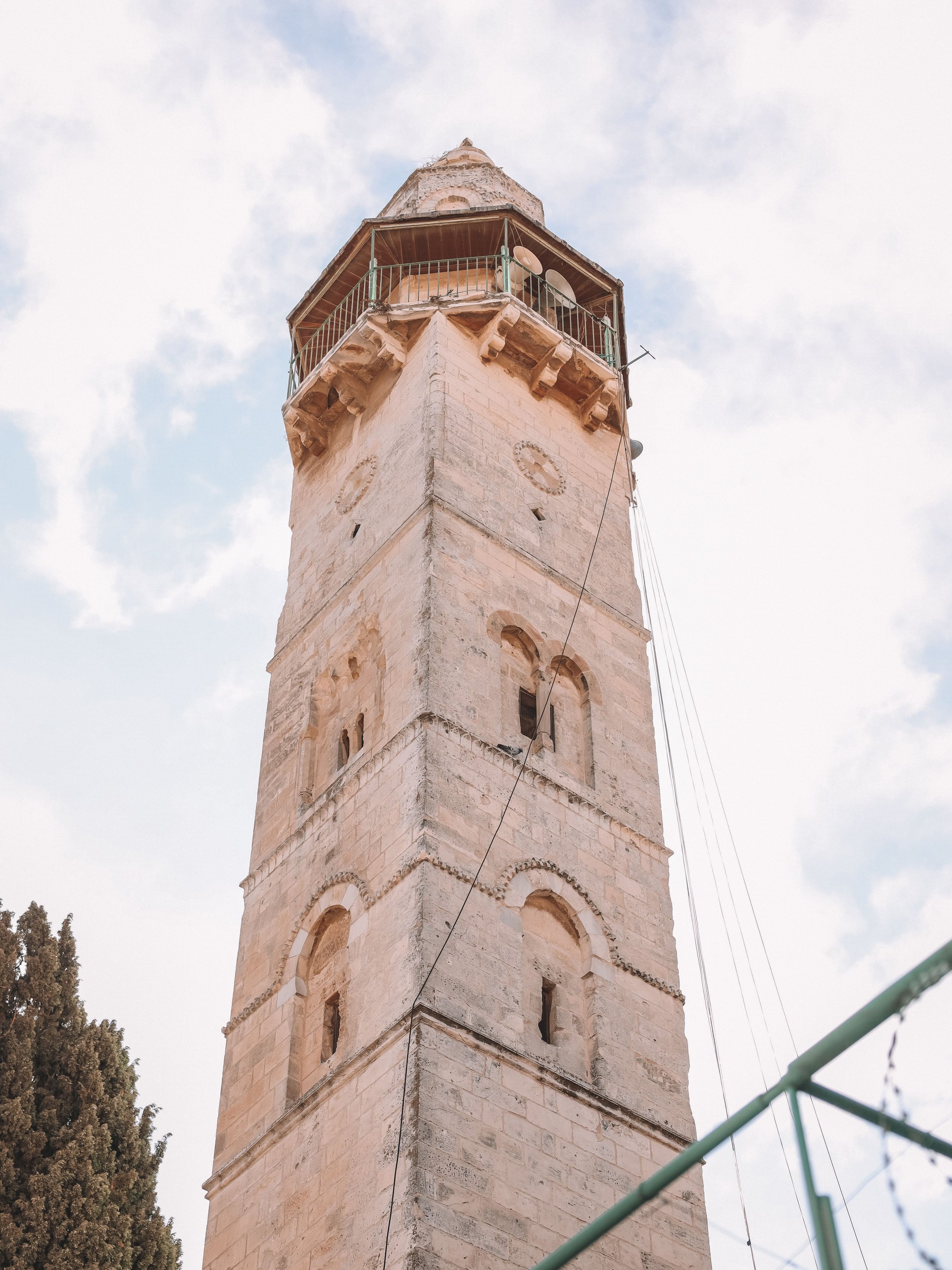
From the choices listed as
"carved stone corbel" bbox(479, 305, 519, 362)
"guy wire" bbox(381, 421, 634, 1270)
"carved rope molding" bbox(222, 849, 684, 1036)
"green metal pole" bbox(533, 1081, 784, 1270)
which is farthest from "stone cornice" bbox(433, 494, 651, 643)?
"green metal pole" bbox(533, 1081, 784, 1270)

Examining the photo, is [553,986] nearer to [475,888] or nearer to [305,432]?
[475,888]

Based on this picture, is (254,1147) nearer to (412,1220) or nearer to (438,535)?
(412,1220)

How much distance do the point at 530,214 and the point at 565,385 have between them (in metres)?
5.07

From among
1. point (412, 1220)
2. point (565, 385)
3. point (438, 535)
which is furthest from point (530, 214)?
point (412, 1220)

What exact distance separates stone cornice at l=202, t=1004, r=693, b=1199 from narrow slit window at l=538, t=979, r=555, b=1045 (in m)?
0.50

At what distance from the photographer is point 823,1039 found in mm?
5980

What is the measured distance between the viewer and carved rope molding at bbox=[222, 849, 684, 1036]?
1473 cm

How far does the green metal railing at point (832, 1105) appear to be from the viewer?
5.75 m

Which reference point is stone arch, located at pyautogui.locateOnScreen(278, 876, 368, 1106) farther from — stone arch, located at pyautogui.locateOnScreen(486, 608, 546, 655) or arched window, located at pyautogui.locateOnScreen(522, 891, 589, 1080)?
stone arch, located at pyautogui.locateOnScreen(486, 608, 546, 655)

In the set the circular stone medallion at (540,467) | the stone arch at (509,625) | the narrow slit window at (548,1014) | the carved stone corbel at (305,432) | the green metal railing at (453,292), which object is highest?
the green metal railing at (453,292)

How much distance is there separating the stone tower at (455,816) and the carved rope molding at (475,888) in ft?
0.09

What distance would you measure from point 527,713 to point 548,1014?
3.60m

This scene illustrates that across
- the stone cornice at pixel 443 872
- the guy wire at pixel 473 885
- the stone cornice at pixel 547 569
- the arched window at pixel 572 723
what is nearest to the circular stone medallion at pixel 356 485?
the stone cornice at pixel 547 569

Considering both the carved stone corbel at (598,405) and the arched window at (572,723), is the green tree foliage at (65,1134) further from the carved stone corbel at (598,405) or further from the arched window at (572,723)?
the carved stone corbel at (598,405)
